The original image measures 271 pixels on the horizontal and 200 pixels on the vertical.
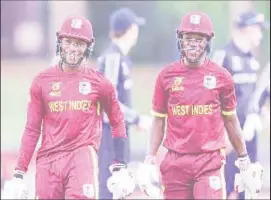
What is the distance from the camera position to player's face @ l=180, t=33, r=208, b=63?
6.06 metres

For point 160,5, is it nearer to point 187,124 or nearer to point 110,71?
point 110,71

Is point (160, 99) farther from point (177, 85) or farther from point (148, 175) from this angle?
point (148, 175)

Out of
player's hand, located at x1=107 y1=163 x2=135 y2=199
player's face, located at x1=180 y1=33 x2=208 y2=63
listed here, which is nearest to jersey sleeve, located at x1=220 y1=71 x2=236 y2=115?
player's face, located at x1=180 y1=33 x2=208 y2=63

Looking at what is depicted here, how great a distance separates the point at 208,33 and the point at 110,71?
63.3 inches

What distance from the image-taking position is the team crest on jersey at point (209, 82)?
19.8 ft

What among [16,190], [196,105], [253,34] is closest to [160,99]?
[196,105]

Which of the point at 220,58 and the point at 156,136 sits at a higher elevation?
the point at 220,58

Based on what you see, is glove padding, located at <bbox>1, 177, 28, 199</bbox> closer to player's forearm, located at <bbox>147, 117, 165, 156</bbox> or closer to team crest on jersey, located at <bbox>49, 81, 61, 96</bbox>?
team crest on jersey, located at <bbox>49, 81, 61, 96</bbox>

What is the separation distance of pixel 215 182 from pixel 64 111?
38.2 inches

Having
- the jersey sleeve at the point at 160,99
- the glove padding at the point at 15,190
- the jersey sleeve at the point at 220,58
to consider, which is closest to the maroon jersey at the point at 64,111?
the glove padding at the point at 15,190

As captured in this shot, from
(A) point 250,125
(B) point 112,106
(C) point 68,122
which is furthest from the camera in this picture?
(A) point 250,125

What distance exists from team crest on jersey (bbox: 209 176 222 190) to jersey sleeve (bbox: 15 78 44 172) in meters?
1.03

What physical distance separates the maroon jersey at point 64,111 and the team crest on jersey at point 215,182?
2.17 ft

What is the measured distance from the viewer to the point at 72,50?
230 inches
